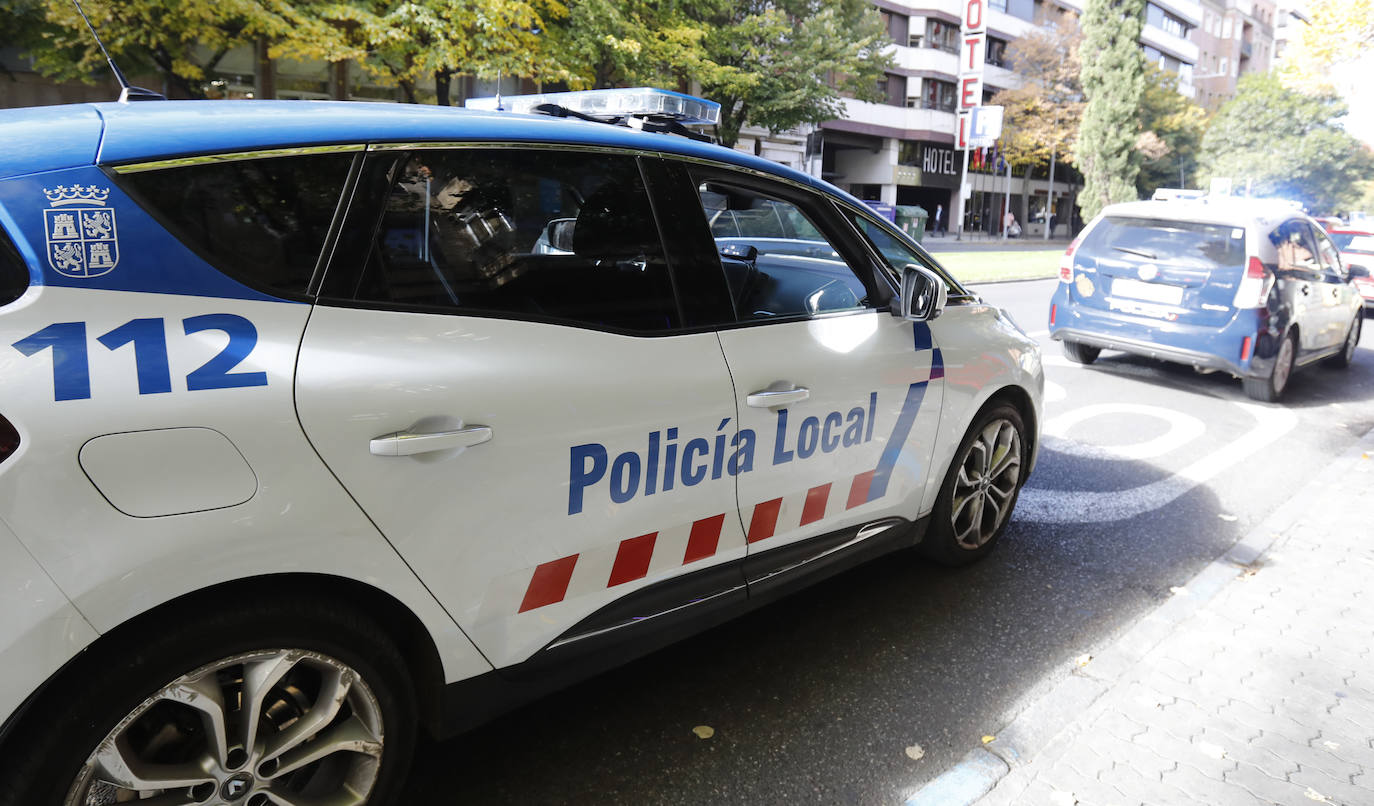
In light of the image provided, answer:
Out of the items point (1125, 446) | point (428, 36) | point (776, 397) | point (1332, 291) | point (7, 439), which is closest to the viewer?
point (7, 439)

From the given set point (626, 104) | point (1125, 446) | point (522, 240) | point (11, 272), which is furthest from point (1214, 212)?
point (11, 272)

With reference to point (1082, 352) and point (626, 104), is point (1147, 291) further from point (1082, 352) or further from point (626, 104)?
point (626, 104)

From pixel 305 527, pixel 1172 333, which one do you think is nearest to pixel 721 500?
pixel 305 527

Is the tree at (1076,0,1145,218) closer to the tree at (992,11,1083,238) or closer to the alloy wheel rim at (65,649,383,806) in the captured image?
the tree at (992,11,1083,238)

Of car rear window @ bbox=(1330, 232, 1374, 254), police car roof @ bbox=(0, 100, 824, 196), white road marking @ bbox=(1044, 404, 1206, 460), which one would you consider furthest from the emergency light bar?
car rear window @ bbox=(1330, 232, 1374, 254)

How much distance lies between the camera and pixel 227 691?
71.5 inches

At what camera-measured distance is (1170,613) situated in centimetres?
363

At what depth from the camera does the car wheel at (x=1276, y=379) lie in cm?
759

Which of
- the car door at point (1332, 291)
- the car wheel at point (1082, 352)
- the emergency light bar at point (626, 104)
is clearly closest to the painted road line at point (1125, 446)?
the car wheel at point (1082, 352)

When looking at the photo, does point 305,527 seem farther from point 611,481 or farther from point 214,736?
point 611,481

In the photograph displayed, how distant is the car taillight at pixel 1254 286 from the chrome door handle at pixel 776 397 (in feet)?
19.7

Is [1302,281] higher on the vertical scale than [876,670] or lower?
higher

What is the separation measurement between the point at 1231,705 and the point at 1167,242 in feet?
18.8

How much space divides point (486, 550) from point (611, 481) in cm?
37
